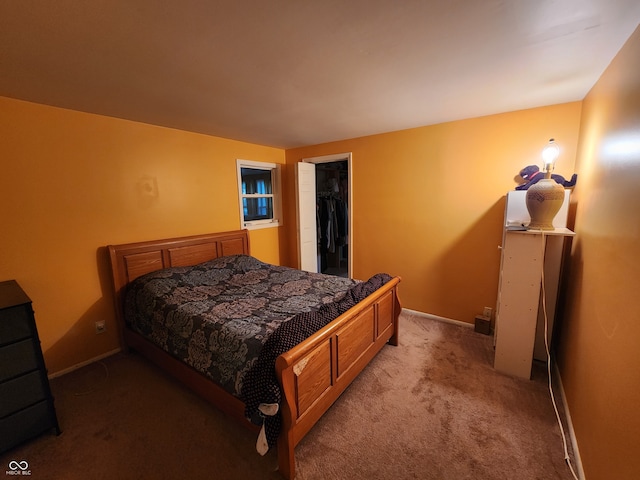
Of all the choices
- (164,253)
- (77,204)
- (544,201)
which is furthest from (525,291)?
Answer: (77,204)

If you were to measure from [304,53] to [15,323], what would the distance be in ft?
7.45

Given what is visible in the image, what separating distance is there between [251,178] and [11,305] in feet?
9.46

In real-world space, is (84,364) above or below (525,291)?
below

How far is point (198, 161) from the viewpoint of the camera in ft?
10.2

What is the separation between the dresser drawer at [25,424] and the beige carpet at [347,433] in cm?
9

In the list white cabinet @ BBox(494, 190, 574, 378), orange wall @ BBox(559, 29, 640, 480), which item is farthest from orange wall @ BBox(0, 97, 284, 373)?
orange wall @ BBox(559, 29, 640, 480)

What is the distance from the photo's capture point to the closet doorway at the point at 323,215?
3.89 meters

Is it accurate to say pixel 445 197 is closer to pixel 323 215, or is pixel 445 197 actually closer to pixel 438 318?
pixel 438 318

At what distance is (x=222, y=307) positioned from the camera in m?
2.06

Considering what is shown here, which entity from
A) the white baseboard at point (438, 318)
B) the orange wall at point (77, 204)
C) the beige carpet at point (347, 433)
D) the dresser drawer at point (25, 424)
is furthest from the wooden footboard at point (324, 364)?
the orange wall at point (77, 204)

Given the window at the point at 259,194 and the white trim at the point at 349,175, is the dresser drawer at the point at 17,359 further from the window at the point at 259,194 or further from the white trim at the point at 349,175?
the white trim at the point at 349,175

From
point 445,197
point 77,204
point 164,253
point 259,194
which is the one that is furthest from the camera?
point 259,194

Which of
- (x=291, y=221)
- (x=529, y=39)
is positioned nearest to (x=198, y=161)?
(x=291, y=221)

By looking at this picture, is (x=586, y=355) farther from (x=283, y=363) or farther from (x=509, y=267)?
(x=283, y=363)
